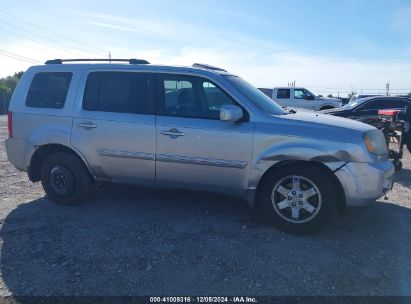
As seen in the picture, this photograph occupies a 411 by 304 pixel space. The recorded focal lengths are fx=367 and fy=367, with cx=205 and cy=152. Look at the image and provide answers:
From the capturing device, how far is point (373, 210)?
520 cm

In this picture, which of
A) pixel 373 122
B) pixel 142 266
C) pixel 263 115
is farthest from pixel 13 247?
pixel 373 122

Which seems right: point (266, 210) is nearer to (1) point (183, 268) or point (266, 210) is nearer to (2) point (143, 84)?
(1) point (183, 268)

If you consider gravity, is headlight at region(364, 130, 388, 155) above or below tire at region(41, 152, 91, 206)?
above

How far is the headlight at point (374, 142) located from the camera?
415cm

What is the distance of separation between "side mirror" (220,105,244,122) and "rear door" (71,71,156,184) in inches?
37.6

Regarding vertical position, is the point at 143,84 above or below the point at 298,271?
above

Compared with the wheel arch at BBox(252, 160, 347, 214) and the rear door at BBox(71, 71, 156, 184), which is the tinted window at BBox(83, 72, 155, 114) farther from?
the wheel arch at BBox(252, 160, 347, 214)

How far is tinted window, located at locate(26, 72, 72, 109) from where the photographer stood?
5070 millimetres

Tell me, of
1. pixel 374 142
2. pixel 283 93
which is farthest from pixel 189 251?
pixel 283 93

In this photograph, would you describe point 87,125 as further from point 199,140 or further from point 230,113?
point 230,113

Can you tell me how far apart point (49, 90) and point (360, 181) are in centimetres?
422

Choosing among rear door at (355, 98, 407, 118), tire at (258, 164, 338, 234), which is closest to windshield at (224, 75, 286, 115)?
tire at (258, 164, 338, 234)

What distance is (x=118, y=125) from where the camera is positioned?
4746mm

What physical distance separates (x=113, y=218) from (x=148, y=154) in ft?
3.18
